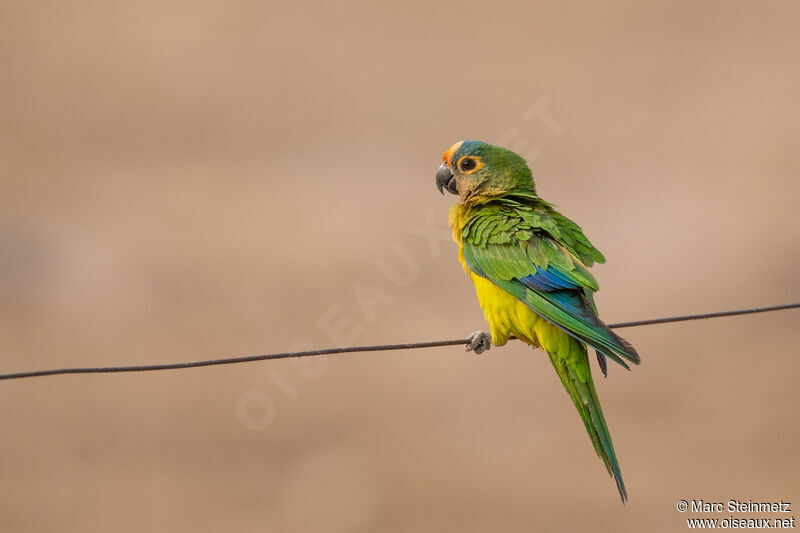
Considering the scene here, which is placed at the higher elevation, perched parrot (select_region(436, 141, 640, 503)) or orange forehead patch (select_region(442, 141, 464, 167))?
orange forehead patch (select_region(442, 141, 464, 167))

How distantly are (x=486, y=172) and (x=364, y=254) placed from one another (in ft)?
30.5

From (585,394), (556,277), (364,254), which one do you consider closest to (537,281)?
(556,277)

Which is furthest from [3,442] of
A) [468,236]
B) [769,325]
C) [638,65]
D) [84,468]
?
[638,65]

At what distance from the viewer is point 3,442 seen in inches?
468

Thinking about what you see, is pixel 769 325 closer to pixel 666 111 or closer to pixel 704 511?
pixel 704 511

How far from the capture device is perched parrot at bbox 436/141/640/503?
5.66 metres

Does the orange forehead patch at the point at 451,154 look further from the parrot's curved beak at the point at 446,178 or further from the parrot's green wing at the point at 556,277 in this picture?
the parrot's green wing at the point at 556,277

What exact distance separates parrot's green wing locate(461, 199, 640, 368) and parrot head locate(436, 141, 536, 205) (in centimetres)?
33

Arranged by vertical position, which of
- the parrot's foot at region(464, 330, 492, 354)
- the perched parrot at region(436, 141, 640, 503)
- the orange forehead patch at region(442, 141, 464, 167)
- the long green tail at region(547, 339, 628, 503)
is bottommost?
the long green tail at region(547, 339, 628, 503)

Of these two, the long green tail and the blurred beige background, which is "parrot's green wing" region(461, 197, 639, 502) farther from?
the blurred beige background

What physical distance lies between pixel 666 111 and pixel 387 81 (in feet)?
23.1

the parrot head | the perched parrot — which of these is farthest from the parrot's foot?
the parrot head

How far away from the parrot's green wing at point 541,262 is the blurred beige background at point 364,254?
4.87m

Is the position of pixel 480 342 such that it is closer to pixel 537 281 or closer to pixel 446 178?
pixel 537 281
